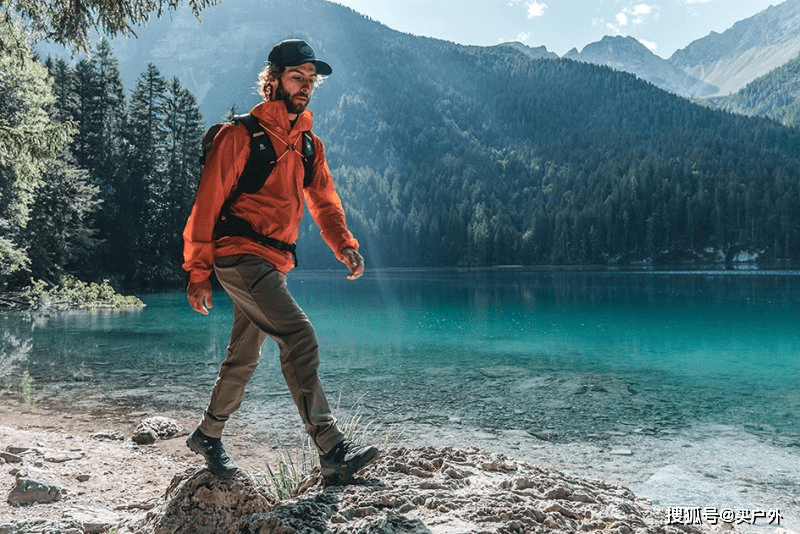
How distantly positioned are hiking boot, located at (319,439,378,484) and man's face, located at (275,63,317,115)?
6.58 ft

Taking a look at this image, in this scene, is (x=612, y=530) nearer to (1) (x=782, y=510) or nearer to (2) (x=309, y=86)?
(2) (x=309, y=86)

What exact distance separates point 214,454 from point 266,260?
3.85 feet

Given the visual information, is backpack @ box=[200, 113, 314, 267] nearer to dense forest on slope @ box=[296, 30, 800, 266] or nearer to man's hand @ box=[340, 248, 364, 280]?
man's hand @ box=[340, 248, 364, 280]

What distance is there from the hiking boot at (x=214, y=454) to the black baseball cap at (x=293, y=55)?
2.28 meters

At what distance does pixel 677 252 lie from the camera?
383 feet

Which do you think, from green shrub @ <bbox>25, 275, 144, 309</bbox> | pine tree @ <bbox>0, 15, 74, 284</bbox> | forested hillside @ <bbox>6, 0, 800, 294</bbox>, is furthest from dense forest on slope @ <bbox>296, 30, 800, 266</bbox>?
pine tree @ <bbox>0, 15, 74, 284</bbox>

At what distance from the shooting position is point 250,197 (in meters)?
3.29

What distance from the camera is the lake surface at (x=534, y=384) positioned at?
748 centimetres

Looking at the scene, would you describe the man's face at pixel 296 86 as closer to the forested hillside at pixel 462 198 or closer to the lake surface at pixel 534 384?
the lake surface at pixel 534 384

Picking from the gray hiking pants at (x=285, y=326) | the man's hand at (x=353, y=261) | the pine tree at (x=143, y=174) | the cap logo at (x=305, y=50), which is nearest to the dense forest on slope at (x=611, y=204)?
the pine tree at (x=143, y=174)

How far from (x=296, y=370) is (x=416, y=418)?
6558 mm

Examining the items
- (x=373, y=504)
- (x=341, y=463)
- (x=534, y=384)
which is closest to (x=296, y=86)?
(x=341, y=463)

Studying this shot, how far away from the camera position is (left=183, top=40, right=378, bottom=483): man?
323 cm

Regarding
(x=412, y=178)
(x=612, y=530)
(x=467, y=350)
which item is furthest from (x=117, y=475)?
(x=412, y=178)
